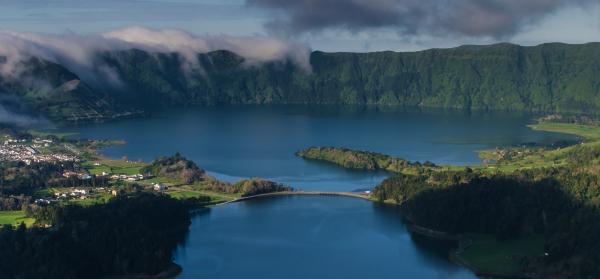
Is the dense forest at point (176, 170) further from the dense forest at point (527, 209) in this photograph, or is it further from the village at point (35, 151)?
the dense forest at point (527, 209)

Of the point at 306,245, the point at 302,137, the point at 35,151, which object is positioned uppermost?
the point at 302,137

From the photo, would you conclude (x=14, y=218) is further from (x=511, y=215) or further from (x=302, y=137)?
(x=302, y=137)

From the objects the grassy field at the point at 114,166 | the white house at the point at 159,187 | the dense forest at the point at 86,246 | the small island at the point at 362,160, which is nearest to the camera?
the dense forest at the point at 86,246

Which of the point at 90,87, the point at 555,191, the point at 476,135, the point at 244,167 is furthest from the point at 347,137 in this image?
the point at 90,87

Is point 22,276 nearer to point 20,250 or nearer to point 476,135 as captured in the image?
point 20,250

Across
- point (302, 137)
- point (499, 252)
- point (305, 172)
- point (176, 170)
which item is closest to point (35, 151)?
point (176, 170)

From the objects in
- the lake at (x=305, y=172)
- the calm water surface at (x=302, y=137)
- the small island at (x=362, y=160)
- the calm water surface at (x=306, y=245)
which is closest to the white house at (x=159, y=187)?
the calm water surface at (x=302, y=137)

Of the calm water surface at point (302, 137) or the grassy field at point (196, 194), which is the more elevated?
the calm water surface at point (302, 137)
